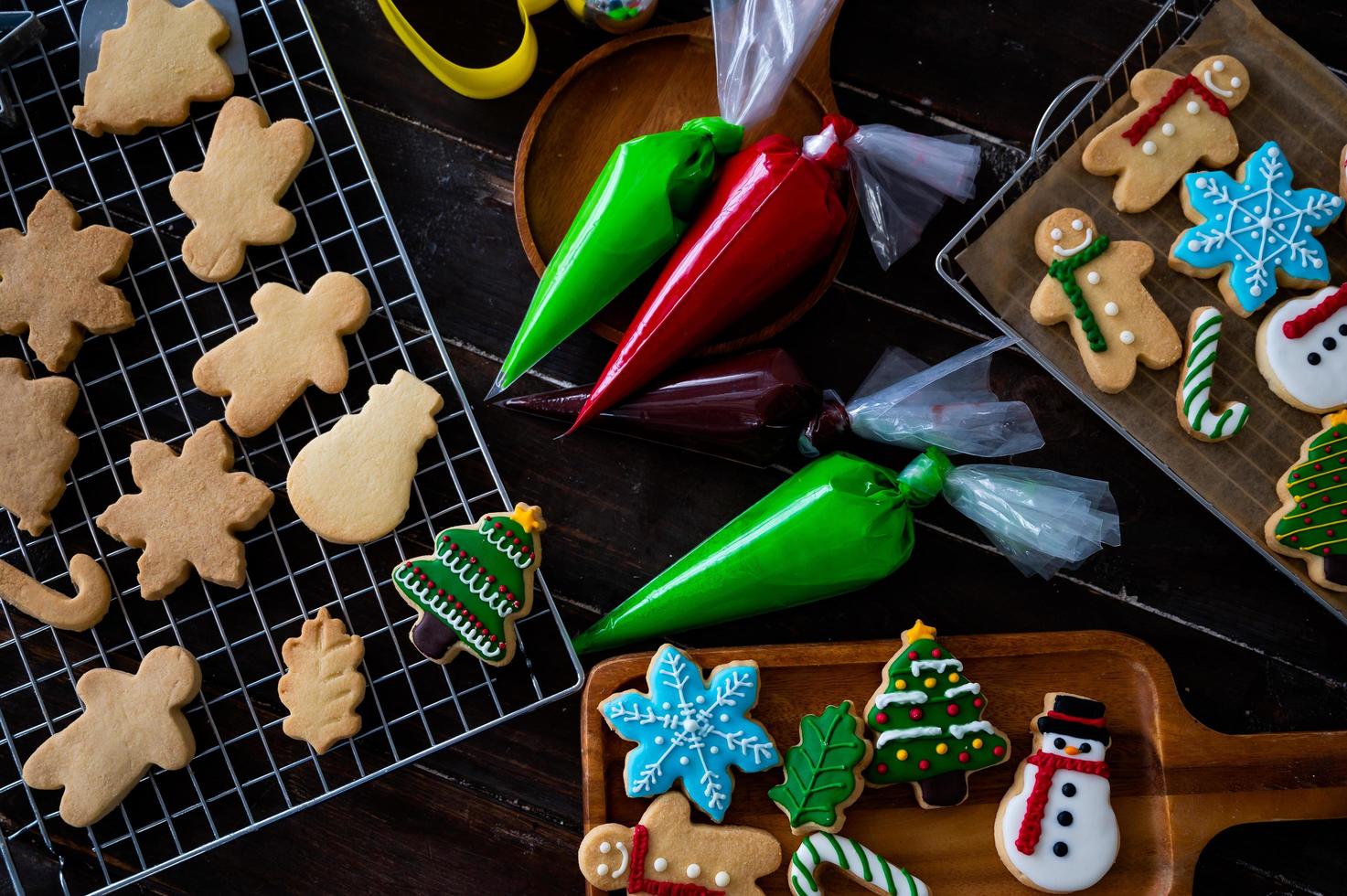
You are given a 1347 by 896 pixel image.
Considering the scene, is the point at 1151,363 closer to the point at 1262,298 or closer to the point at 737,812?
the point at 1262,298

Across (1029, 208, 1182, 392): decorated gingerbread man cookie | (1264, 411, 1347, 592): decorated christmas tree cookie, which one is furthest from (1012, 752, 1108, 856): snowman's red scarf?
(1029, 208, 1182, 392): decorated gingerbread man cookie

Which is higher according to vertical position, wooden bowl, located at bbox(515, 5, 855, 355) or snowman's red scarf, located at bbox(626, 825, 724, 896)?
wooden bowl, located at bbox(515, 5, 855, 355)

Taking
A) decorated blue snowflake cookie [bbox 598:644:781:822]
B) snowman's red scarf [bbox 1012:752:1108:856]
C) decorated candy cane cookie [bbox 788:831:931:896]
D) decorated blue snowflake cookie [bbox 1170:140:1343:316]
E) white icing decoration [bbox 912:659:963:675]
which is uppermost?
decorated blue snowflake cookie [bbox 1170:140:1343:316]

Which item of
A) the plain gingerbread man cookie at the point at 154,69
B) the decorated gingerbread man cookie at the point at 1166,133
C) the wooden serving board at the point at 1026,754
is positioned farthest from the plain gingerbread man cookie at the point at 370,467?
the decorated gingerbread man cookie at the point at 1166,133

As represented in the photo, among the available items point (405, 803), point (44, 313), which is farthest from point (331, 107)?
point (405, 803)

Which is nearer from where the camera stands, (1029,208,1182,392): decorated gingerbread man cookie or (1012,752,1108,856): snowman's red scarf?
(1012,752,1108,856): snowman's red scarf

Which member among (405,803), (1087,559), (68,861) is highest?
(1087,559)

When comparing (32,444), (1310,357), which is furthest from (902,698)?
(32,444)

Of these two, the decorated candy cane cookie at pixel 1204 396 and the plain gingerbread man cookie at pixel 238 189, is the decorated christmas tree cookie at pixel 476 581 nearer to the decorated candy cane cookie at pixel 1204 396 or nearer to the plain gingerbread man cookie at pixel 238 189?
the plain gingerbread man cookie at pixel 238 189

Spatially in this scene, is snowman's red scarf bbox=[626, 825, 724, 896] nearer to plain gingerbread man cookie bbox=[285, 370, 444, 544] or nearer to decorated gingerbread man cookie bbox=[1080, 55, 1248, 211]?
plain gingerbread man cookie bbox=[285, 370, 444, 544]
